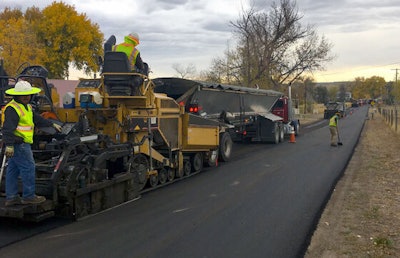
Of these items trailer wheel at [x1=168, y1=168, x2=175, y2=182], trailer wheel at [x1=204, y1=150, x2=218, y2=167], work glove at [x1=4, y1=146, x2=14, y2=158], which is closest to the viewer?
work glove at [x1=4, y1=146, x2=14, y2=158]

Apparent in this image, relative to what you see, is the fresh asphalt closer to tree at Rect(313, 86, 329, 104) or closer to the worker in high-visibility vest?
the worker in high-visibility vest

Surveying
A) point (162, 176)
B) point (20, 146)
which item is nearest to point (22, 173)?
point (20, 146)

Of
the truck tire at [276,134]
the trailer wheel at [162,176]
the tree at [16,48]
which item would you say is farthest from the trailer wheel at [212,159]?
the tree at [16,48]

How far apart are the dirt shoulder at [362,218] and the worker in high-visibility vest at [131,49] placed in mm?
4835

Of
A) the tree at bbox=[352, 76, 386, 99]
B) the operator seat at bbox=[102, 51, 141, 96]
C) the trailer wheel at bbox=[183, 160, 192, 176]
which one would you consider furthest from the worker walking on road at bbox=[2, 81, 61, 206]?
the tree at bbox=[352, 76, 386, 99]

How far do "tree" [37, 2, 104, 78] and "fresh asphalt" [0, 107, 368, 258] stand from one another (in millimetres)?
38838

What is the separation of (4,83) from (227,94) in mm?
7532

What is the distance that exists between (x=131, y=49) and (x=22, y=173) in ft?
12.4

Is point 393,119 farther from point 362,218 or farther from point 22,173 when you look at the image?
point 22,173

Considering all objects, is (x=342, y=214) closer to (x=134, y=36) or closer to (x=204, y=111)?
(x=134, y=36)

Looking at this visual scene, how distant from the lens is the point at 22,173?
6039 millimetres

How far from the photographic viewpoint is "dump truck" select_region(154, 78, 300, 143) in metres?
12.0

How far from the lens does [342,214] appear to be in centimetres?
700

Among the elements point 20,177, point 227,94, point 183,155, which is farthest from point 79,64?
point 20,177
